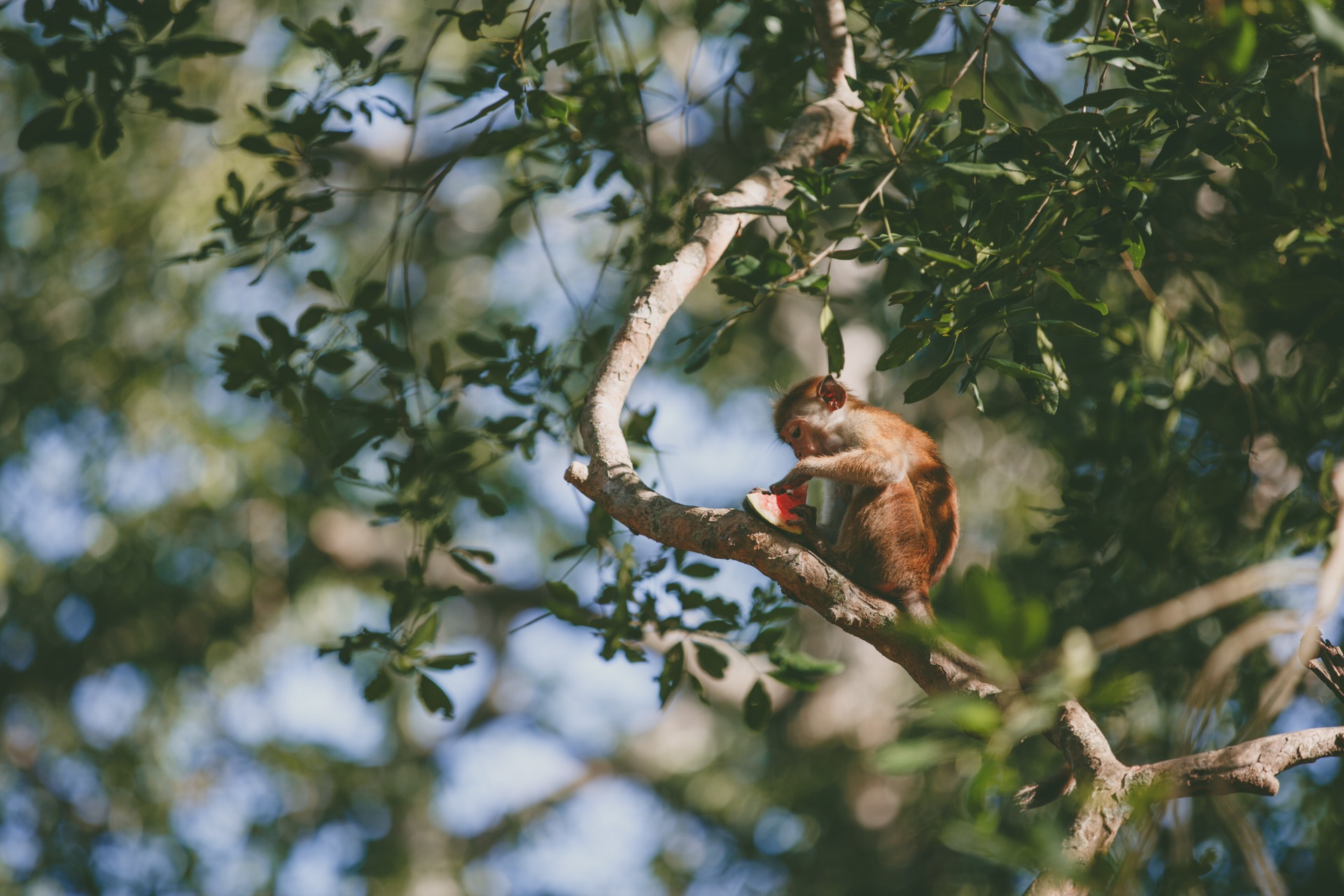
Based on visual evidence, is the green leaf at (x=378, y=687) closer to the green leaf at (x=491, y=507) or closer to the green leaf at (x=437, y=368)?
the green leaf at (x=491, y=507)

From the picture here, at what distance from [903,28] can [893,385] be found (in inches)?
172

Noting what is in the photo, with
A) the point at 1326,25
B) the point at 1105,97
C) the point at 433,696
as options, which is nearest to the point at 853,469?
the point at 1105,97

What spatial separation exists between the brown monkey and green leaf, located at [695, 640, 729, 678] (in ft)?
1.47

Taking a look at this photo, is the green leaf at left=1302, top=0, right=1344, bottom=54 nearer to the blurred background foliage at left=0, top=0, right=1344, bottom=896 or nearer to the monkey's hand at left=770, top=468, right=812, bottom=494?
the blurred background foliage at left=0, top=0, right=1344, bottom=896

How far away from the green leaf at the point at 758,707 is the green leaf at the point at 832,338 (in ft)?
3.34

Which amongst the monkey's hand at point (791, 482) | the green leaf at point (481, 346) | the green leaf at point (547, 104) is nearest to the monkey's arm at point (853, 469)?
the monkey's hand at point (791, 482)

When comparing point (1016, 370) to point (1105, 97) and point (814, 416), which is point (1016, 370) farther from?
point (814, 416)

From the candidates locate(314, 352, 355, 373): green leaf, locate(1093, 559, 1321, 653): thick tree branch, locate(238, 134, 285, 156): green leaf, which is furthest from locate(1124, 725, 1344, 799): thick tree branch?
locate(238, 134, 285, 156): green leaf

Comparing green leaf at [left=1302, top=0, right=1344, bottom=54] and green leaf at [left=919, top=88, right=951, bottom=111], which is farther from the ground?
green leaf at [left=1302, top=0, right=1344, bottom=54]

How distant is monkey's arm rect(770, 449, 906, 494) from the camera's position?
3.17 metres

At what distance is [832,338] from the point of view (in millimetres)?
2781

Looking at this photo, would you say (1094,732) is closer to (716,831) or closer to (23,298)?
(716,831)

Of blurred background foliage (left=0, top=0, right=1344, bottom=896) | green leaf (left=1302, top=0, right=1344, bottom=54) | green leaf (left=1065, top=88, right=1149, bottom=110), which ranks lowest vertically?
blurred background foliage (left=0, top=0, right=1344, bottom=896)

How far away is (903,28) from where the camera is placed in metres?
2.81
